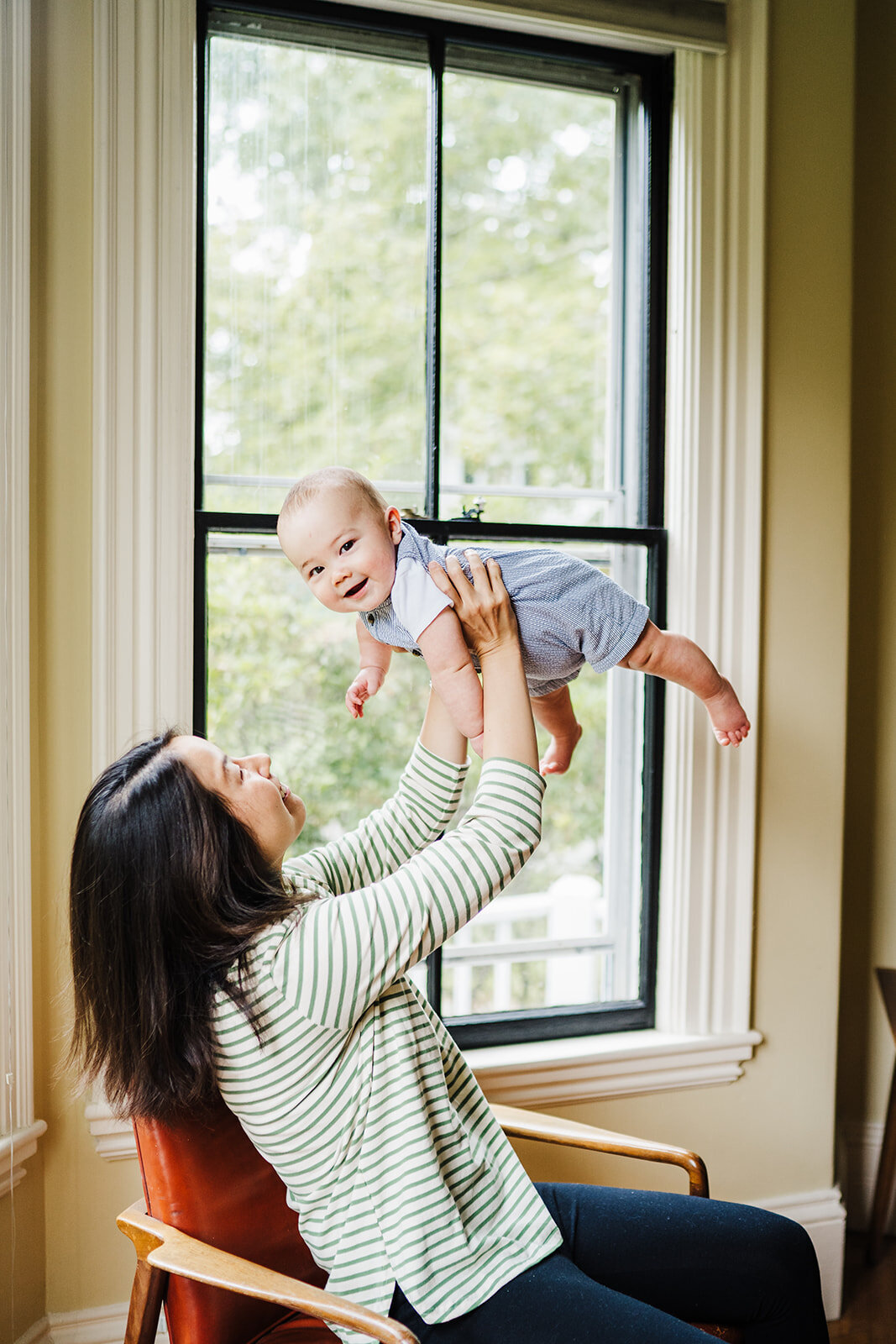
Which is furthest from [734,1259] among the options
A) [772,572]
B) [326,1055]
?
[772,572]

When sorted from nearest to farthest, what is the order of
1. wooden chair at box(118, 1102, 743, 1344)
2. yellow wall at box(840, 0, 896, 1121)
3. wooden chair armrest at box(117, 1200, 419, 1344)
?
wooden chair armrest at box(117, 1200, 419, 1344) < wooden chair at box(118, 1102, 743, 1344) < yellow wall at box(840, 0, 896, 1121)

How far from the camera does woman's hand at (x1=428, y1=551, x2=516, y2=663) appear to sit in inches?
54.2

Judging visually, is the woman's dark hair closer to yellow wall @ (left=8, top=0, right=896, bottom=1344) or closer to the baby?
the baby

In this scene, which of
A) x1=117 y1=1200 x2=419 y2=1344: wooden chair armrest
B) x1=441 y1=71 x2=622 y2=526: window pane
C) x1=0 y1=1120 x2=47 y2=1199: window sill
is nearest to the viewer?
x1=117 y1=1200 x2=419 y2=1344: wooden chair armrest

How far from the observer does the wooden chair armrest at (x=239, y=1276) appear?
113 centimetres

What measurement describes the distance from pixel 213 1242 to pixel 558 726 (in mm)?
970

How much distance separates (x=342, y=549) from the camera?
1.40 meters

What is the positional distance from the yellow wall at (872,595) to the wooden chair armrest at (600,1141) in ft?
4.23

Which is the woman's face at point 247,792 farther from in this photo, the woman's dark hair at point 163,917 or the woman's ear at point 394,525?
the woman's ear at point 394,525

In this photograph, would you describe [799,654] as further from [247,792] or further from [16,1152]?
[16,1152]

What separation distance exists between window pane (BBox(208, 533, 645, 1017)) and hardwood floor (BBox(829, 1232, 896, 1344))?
863 mm

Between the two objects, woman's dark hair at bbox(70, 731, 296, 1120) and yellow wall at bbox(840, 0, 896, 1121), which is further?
yellow wall at bbox(840, 0, 896, 1121)

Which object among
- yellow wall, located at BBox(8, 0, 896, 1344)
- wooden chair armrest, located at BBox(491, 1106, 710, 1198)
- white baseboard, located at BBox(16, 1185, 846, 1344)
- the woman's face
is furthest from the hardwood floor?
the woman's face

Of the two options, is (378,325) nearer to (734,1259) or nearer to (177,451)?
(177,451)
